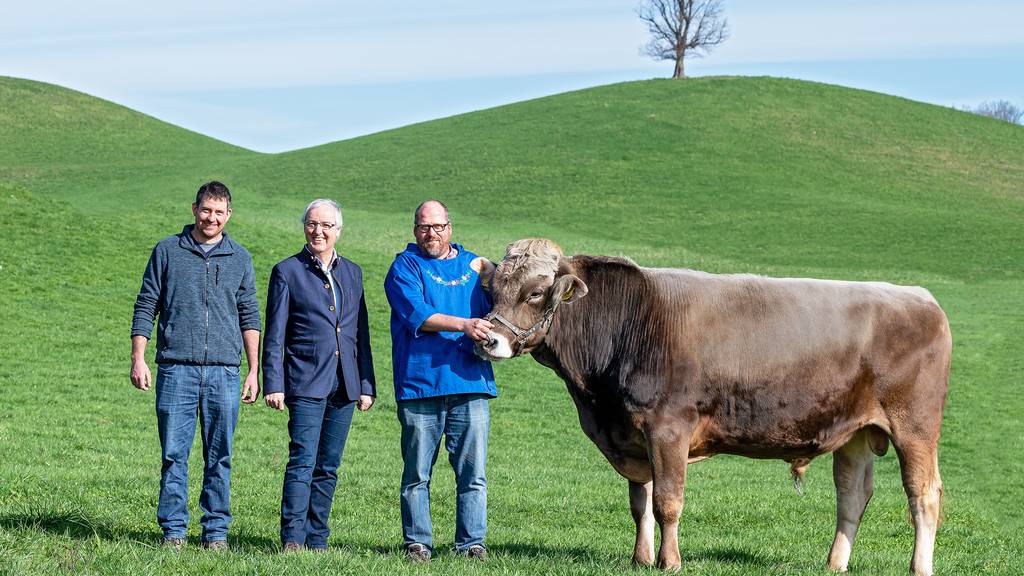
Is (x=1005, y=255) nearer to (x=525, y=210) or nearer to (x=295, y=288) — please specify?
(x=525, y=210)

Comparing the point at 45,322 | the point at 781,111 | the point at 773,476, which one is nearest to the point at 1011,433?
the point at 773,476

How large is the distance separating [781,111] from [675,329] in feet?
233

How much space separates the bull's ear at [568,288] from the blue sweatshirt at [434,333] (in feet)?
2.01

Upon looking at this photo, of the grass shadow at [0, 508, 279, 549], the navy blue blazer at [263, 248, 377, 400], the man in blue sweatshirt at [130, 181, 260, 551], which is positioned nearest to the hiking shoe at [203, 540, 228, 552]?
the man in blue sweatshirt at [130, 181, 260, 551]

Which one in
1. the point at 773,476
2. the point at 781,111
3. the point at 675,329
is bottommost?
the point at 773,476

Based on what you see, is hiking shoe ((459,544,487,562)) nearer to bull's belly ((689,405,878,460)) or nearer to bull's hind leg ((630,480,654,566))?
bull's hind leg ((630,480,654,566))

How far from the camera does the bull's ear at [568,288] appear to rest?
27.5ft

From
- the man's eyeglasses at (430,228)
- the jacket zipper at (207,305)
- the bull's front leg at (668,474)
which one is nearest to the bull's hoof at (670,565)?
the bull's front leg at (668,474)

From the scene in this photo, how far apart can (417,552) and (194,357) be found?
220cm

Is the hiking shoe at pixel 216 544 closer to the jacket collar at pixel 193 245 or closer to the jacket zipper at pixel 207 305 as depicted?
the jacket zipper at pixel 207 305

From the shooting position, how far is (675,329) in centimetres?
852

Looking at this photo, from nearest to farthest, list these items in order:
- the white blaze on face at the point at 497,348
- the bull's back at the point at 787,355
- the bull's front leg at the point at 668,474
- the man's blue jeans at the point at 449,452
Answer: the white blaze on face at the point at 497,348 < the bull's front leg at the point at 668,474 < the bull's back at the point at 787,355 < the man's blue jeans at the point at 449,452

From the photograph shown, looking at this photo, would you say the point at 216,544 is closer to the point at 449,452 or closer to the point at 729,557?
the point at 449,452

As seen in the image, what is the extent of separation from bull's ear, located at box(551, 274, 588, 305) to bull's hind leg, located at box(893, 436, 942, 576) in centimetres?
269
